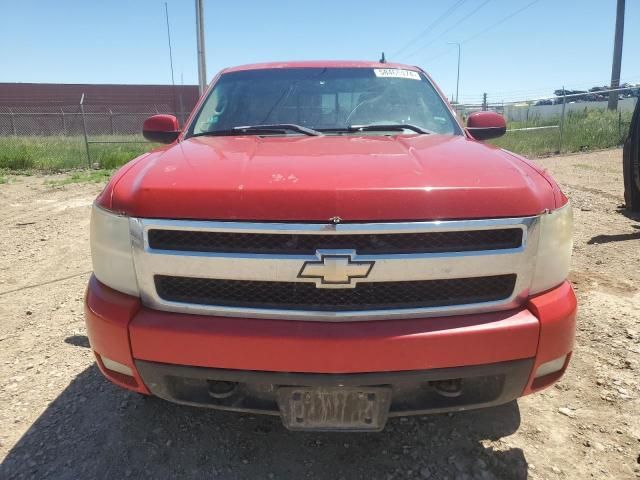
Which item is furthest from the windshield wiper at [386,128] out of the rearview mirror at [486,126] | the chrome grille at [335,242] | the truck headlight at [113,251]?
the truck headlight at [113,251]

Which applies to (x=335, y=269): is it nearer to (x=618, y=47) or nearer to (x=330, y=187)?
(x=330, y=187)

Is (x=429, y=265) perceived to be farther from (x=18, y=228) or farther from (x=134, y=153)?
(x=134, y=153)

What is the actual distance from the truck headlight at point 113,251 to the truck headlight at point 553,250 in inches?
60.0

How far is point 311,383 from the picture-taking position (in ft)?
5.76

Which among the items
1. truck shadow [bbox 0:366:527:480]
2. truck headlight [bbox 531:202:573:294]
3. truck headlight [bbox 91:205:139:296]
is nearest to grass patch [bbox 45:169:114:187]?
truck shadow [bbox 0:366:527:480]

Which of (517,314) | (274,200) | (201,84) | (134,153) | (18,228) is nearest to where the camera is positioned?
(274,200)

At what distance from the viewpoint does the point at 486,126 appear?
3.46m

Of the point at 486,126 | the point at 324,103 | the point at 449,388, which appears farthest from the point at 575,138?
the point at 449,388

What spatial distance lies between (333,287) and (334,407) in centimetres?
48

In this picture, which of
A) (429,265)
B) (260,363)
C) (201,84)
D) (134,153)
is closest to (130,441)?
(260,363)

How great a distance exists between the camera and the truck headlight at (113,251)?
1.83 metres

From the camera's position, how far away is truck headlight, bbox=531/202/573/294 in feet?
5.97

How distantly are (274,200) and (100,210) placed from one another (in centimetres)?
74

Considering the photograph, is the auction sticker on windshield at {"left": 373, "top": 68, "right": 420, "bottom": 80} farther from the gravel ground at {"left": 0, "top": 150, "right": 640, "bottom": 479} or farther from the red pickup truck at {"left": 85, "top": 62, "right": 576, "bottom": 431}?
the gravel ground at {"left": 0, "top": 150, "right": 640, "bottom": 479}
